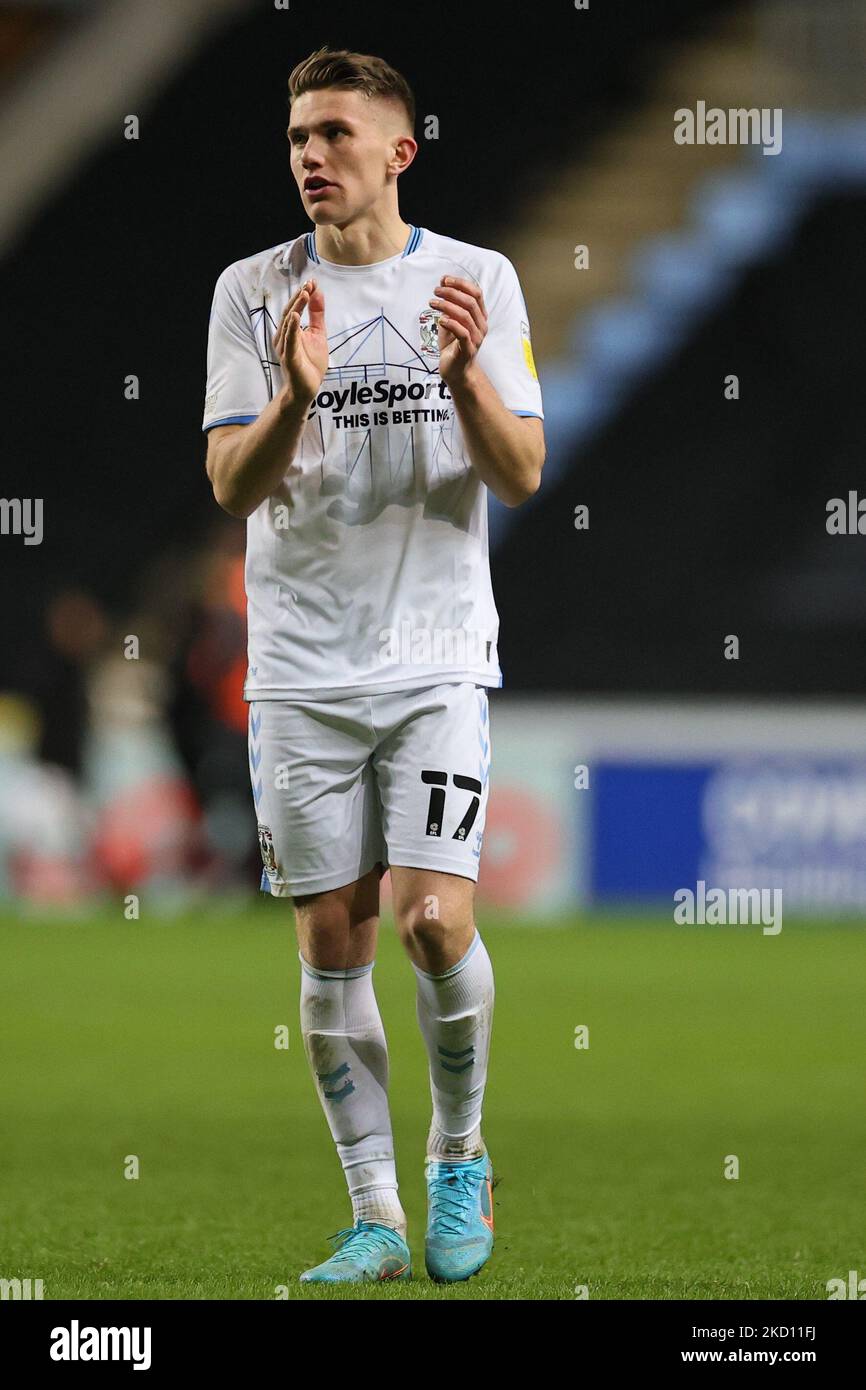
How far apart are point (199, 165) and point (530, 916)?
326 inches

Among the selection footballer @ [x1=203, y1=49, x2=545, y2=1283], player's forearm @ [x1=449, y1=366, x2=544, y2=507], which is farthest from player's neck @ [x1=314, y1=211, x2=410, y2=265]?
player's forearm @ [x1=449, y1=366, x2=544, y2=507]

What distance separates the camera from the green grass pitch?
4184mm

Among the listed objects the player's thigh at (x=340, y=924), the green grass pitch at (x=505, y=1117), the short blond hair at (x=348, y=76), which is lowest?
the green grass pitch at (x=505, y=1117)

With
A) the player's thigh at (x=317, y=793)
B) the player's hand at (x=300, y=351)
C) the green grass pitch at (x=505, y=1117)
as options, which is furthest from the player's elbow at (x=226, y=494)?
the green grass pitch at (x=505, y=1117)

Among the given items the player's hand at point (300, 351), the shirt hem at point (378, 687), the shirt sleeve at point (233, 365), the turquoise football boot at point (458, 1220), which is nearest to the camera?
the player's hand at point (300, 351)

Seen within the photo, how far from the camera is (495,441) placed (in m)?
3.96

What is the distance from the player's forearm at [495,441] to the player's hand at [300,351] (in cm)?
24

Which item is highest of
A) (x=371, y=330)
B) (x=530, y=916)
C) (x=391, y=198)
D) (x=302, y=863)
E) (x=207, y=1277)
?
(x=391, y=198)

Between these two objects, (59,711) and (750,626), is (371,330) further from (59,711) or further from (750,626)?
(750,626)

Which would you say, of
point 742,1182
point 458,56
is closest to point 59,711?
point 458,56

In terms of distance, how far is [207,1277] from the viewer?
3.97m

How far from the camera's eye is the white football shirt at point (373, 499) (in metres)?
4.08

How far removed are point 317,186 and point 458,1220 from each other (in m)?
1.92

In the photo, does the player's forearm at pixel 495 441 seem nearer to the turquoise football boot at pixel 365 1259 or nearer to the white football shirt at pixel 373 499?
the white football shirt at pixel 373 499
